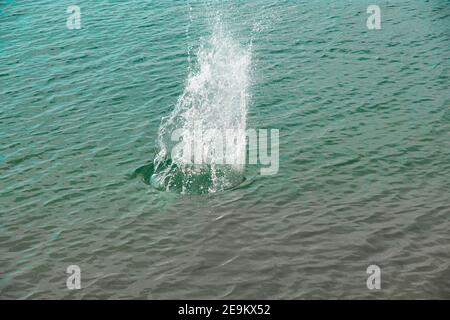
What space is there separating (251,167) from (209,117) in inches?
152

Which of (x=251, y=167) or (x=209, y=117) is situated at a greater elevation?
(x=209, y=117)

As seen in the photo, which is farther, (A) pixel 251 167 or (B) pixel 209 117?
(B) pixel 209 117

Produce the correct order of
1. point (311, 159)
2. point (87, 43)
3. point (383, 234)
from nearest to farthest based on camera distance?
point (383, 234), point (311, 159), point (87, 43)

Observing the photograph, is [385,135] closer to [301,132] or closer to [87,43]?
[301,132]

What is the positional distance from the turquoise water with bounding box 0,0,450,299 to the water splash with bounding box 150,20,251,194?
1.47ft

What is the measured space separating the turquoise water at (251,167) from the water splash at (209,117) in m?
0.45

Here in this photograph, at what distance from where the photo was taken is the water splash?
21.0 m

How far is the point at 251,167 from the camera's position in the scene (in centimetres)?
2172

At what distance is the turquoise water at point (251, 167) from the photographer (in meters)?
16.8

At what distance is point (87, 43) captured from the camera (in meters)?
34.8

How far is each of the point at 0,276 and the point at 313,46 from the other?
1981 cm

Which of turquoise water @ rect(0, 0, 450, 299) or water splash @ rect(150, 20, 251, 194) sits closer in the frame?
turquoise water @ rect(0, 0, 450, 299)
